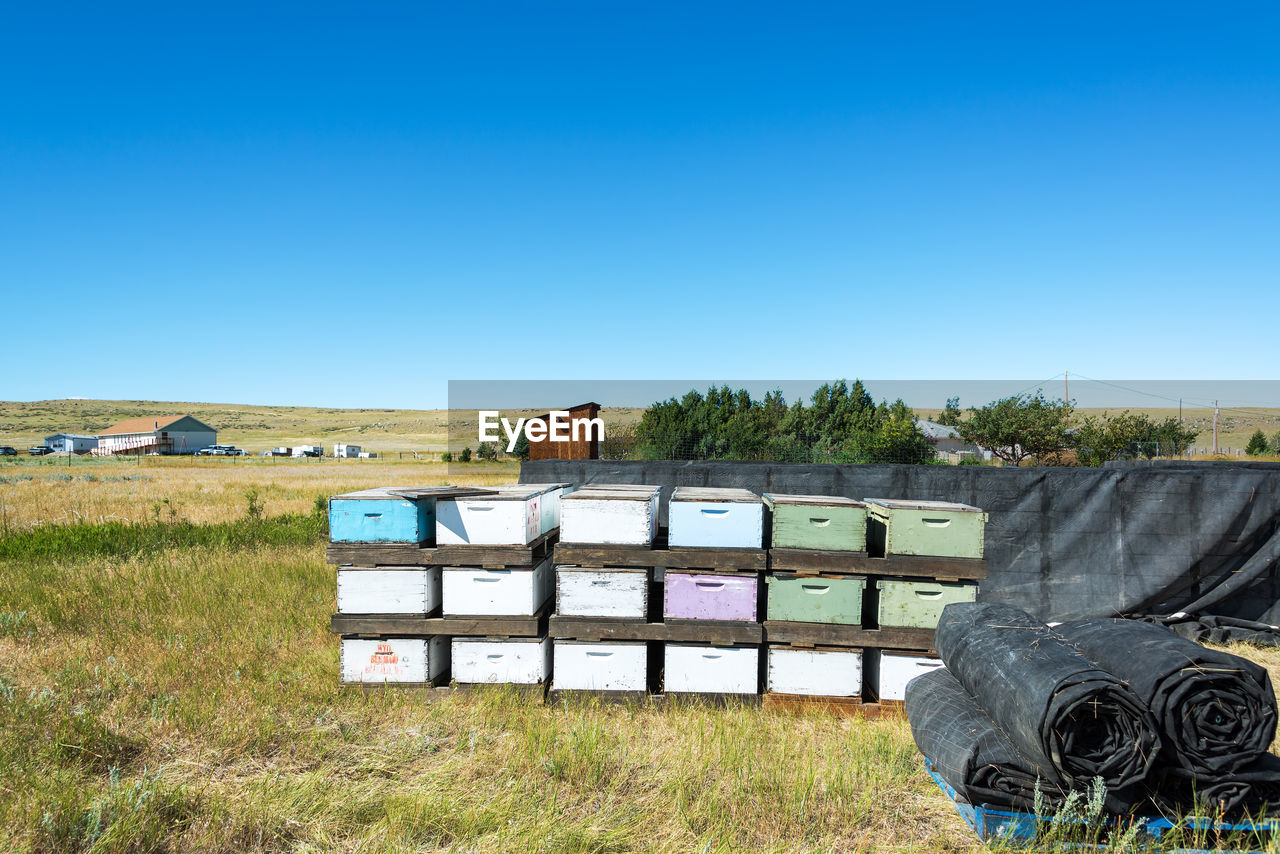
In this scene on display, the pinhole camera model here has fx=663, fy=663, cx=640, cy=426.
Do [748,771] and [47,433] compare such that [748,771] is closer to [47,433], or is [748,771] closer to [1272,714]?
[1272,714]

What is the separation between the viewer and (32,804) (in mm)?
3814

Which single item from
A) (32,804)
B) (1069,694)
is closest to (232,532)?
(32,804)

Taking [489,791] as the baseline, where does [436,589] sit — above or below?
above

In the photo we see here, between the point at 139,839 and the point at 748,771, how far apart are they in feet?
11.8

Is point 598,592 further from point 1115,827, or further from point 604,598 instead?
point 1115,827

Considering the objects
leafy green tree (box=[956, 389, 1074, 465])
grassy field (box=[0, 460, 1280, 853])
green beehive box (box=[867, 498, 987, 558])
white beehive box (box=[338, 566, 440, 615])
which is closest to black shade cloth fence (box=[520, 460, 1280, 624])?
green beehive box (box=[867, 498, 987, 558])

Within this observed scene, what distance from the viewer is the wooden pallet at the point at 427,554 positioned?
19.3 feet

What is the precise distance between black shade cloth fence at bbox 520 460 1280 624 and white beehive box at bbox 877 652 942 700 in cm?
400

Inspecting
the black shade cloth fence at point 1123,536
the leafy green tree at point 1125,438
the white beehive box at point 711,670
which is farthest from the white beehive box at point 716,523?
the leafy green tree at point 1125,438

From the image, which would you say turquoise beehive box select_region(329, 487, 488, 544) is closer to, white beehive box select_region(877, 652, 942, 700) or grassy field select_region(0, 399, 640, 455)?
white beehive box select_region(877, 652, 942, 700)

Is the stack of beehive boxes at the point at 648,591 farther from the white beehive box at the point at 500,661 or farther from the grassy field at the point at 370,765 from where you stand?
the grassy field at the point at 370,765

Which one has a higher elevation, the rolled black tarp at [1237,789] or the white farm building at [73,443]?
the rolled black tarp at [1237,789]

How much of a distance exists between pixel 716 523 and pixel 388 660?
3.21 m

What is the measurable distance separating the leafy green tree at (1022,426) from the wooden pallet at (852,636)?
123 ft
